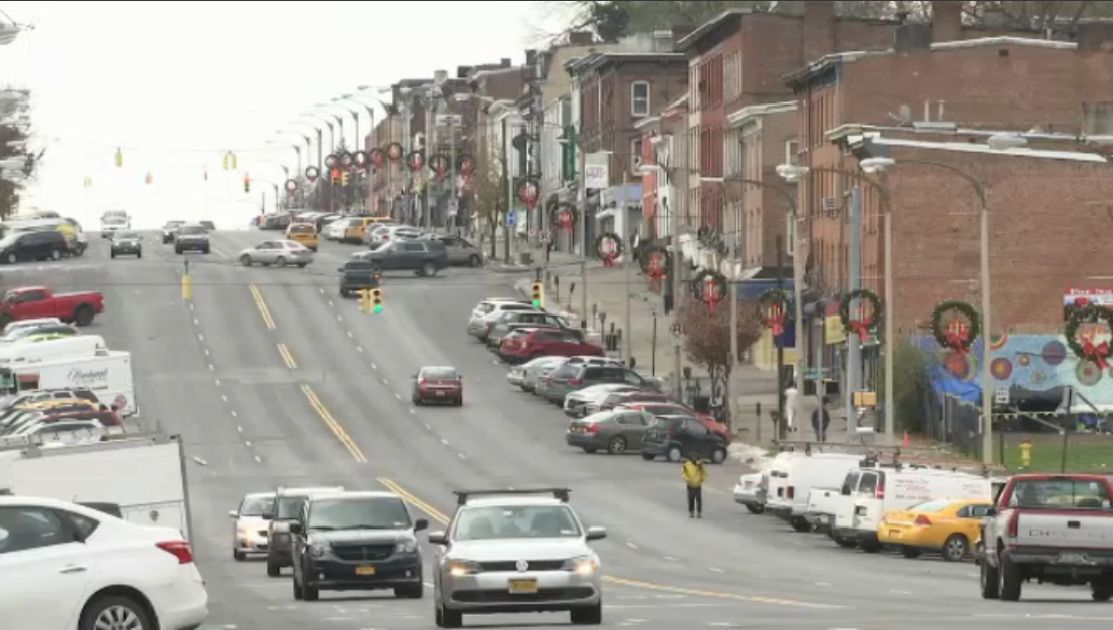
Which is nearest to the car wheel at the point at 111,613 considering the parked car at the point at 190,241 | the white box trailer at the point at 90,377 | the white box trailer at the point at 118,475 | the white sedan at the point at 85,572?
the white sedan at the point at 85,572

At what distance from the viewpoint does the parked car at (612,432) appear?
81625 mm

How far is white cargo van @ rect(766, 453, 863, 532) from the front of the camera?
2341 inches

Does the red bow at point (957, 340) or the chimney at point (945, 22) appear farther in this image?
the chimney at point (945, 22)

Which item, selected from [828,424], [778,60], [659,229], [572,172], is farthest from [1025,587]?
[572,172]

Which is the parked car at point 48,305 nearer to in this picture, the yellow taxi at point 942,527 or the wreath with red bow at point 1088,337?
the wreath with red bow at point 1088,337

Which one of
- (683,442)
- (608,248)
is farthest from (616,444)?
(608,248)

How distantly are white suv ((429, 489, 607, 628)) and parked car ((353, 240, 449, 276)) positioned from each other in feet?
319

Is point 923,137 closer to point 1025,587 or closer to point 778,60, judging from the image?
point 778,60

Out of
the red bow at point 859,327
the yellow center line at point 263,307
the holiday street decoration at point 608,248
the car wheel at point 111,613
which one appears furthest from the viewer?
the yellow center line at point 263,307

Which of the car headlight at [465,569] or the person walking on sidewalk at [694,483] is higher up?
the car headlight at [465,569]

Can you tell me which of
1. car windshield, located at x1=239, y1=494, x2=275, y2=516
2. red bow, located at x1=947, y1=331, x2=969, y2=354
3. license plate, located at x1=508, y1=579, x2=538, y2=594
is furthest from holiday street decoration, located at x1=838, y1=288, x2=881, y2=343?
license plate, located at x1=508, y1=579, x2=538, y2=594

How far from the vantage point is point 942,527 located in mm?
51312

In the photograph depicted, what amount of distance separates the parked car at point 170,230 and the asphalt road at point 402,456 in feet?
2.59

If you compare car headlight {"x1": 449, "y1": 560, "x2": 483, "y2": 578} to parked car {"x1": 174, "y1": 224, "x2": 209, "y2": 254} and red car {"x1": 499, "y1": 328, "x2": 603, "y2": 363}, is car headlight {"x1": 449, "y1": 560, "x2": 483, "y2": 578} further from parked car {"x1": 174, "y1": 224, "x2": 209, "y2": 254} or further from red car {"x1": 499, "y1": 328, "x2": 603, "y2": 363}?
parked car {"x1": 174, "y1": 224, "x2": 209, "y2": 254}
